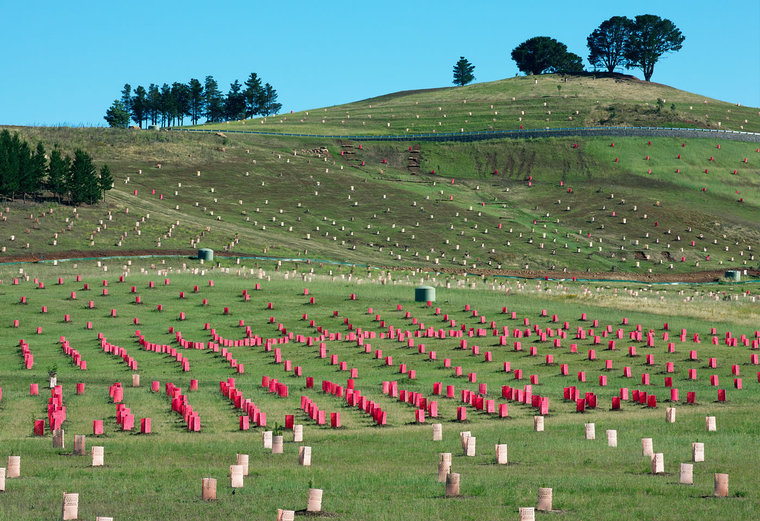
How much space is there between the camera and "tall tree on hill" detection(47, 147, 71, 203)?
360ft

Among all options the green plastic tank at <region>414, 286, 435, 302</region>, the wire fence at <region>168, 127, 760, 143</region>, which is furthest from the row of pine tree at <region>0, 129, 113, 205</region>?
the wire fence at <region>168, 127, 760, 143</region>

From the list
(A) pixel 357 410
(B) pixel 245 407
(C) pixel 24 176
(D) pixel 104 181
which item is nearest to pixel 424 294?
(A) pixel 357 410

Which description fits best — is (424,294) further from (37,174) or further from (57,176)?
(37,174)

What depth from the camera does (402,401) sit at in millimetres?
37094

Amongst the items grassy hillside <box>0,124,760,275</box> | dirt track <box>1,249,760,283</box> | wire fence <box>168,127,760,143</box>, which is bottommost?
dirt track <box>1,249,760,283</box>

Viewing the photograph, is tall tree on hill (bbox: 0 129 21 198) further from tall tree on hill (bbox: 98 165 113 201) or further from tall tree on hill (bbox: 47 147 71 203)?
tall tree on hill (bbox: 98 165 113 201)

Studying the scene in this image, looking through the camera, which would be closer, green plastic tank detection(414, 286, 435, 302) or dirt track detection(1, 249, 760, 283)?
green plastic tank detection(414, 286, 435, 302)

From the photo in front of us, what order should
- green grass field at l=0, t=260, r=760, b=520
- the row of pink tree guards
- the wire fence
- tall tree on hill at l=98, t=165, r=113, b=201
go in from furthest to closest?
the wire fence, tall tree on hill at l=98, t=165, r=113, b=201, the row of pink tree guards, green grass field at l=0, t=260, r=760, b=520

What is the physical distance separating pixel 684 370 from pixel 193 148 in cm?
A: 11506

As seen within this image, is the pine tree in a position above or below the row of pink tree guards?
above

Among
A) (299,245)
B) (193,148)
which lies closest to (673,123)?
(193,148)

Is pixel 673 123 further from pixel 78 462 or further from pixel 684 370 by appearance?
pixel 78 462

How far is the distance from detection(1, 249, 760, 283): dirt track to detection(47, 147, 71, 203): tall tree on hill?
19.8m

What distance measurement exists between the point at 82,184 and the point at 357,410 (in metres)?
82.4
